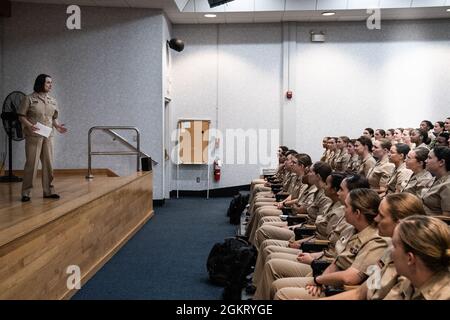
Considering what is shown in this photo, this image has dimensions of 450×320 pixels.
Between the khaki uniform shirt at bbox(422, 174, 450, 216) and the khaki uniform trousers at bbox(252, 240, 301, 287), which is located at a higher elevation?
the khaki uniform shirt at bbox(422, 174, 450, 216)

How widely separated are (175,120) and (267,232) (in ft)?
17.4

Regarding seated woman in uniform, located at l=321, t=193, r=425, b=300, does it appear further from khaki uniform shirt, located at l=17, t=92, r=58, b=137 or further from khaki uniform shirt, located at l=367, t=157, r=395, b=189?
khaki uniform shirt, located at l=367, t=157, r=395, b=189

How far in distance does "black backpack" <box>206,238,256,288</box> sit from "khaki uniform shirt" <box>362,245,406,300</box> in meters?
1.43

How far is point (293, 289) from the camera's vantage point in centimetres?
239

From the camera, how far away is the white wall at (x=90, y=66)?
23.7 ft

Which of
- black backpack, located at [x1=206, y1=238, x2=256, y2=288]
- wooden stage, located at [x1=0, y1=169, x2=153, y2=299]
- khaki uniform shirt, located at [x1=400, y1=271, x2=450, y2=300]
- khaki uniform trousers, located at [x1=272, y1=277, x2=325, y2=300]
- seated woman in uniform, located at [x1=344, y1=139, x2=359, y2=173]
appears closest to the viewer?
khaki uniform shirt, located at [x1=400, y1=271, x2=450, y2=300]

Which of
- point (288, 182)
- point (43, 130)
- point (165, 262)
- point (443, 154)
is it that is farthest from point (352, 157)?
point (43, 130)

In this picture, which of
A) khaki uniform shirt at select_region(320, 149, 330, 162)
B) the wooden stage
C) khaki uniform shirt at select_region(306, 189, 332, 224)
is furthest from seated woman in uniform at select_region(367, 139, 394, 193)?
the wooden stage

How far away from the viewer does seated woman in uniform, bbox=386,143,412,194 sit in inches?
185

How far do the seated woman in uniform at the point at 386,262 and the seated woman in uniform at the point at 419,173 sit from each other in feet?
7.01

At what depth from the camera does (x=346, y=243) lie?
250 centimetres

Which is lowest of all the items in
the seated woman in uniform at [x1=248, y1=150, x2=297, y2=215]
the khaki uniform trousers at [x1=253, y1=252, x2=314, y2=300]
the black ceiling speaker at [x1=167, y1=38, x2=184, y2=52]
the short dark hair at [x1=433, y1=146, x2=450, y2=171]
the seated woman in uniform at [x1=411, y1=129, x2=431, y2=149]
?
the khaki uniform trousers at [x1=253, y1=252, x2=314, y2=300]

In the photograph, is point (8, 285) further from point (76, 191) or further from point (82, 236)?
point (76, 191)

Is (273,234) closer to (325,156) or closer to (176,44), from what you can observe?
(325,156)
